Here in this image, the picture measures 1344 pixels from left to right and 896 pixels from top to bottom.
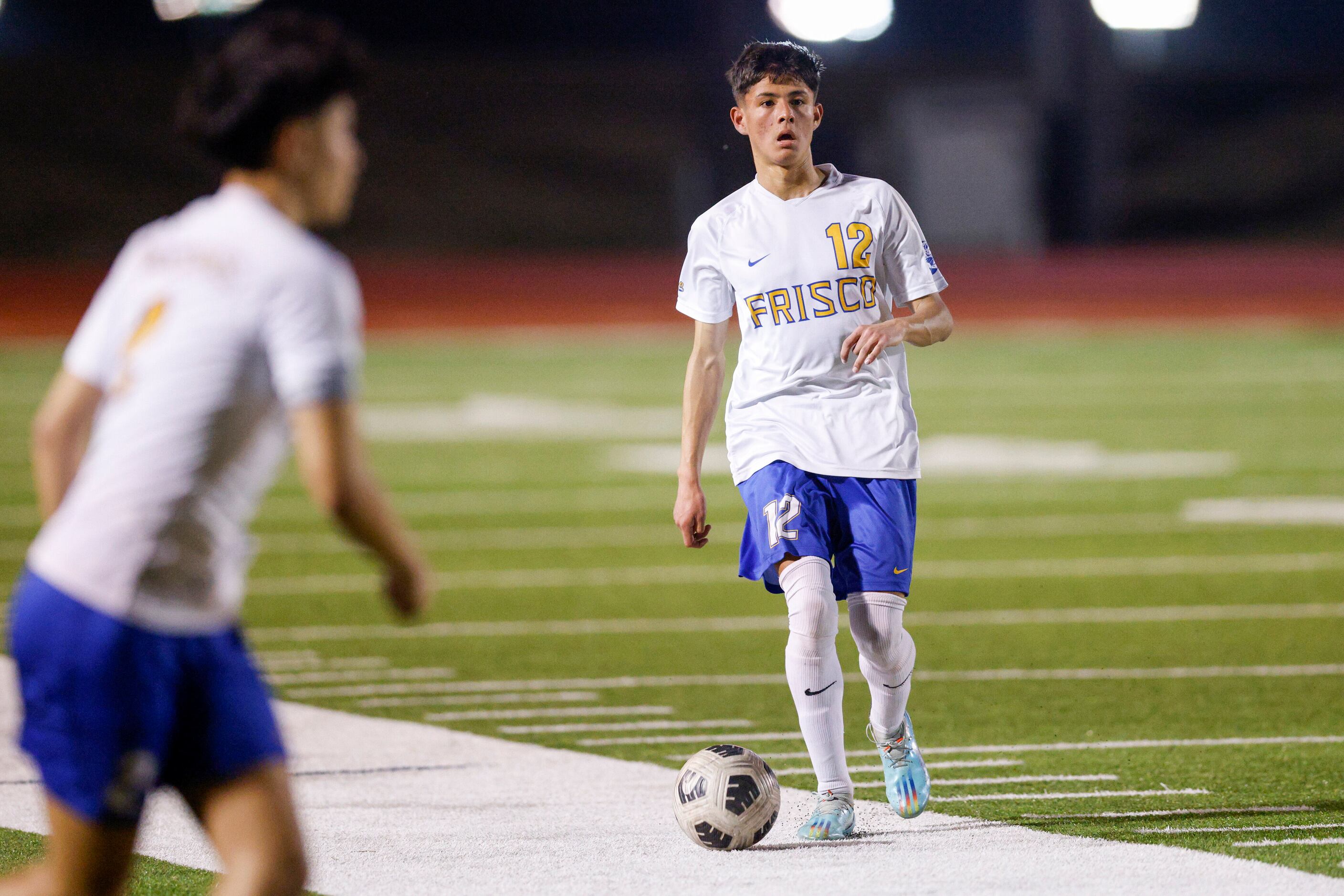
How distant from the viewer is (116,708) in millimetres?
2873

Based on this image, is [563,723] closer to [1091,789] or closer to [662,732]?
[662,732]

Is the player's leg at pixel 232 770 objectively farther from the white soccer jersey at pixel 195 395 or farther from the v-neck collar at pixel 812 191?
the v-neck collar at pixel 812 191

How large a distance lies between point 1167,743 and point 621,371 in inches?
749

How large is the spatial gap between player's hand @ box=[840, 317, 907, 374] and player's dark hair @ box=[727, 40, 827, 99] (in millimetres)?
667

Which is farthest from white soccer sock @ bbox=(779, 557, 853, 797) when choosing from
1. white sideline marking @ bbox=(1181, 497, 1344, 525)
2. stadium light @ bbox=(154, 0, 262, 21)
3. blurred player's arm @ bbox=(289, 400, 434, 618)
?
stadium light @ bbox=(154, 0, 262, 21)

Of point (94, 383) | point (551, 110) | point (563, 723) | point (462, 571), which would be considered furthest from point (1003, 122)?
point (94, 383)

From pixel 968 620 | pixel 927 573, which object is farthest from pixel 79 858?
pixel 927 573

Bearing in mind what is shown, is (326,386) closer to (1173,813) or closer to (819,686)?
(819,686)

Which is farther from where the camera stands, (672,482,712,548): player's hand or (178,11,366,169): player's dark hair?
(672,482,712,548): player's hand

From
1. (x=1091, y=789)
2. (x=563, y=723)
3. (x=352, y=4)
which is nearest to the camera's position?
(x=1091, y=789)

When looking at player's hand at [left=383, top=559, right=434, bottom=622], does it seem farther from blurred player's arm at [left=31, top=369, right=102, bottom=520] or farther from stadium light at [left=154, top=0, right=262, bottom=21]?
stadium light at [left=154, top=0, right=262, bottom=21]

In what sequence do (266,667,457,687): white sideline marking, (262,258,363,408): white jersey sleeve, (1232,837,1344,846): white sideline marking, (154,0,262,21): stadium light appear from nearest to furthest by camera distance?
(262,258,363,408): white jersey sleeve → (1232,837,1344,846): white sideline marking → (266,667,457,687): white sideline marking → (154,0,262,21): stadium light

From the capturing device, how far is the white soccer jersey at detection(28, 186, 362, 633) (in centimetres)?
284

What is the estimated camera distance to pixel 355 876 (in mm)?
4742
